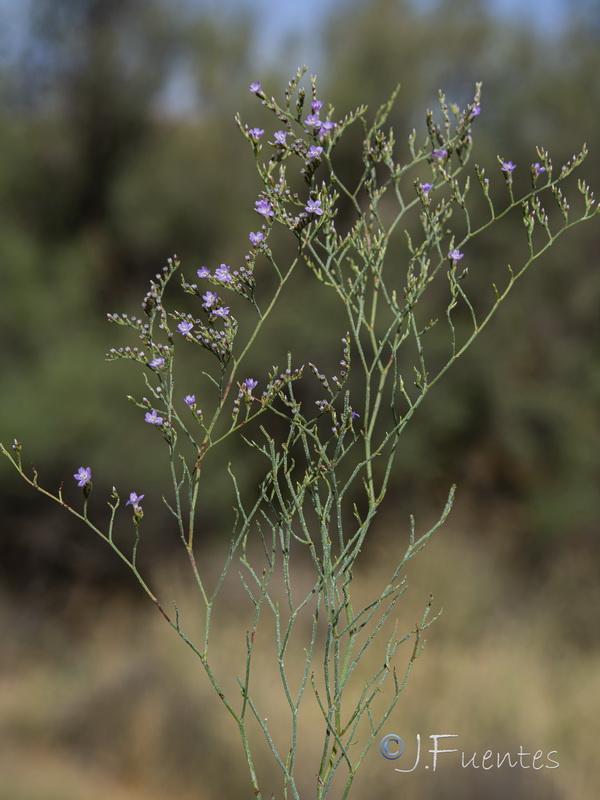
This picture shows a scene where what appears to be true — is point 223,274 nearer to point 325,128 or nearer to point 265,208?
point 265,208

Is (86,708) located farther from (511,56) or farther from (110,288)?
(511,56)

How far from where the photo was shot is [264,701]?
23.6ft

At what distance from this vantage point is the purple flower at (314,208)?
1468 mm

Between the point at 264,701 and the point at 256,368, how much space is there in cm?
455

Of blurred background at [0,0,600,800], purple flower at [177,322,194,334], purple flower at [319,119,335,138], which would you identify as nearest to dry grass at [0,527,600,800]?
blurred background at [0,0,600,800]

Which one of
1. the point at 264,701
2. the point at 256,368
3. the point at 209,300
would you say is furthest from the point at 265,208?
the point at 256,368

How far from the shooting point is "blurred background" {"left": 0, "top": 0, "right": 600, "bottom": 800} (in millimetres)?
7852

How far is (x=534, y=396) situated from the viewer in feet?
40.2

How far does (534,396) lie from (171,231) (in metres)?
5.32

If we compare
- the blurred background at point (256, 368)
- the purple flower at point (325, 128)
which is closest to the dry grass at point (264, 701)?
the blurred background at point (256, 368)

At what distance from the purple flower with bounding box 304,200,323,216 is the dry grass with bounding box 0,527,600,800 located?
4719mm

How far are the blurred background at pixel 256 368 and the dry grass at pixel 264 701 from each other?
1.2 inches

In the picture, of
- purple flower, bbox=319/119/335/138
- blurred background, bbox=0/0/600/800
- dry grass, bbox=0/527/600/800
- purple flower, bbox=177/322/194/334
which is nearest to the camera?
purple flower, bbox=177/322/194/334

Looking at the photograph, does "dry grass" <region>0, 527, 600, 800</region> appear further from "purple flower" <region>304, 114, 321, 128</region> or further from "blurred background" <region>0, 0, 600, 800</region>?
"purple flower" <region>304, 114, 321, 128</region>
